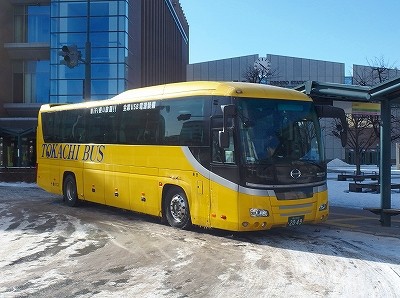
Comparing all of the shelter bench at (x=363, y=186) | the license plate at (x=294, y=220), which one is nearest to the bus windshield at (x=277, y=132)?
the license plate at (x=294, y=220)

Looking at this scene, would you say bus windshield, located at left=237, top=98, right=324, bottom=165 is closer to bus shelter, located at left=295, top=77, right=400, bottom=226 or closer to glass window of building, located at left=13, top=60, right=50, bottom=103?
bus shelter, located at left=295, top=77, right=400, bottom=226

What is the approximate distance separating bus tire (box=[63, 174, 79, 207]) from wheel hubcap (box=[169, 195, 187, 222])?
5.34 m

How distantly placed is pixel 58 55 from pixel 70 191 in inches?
945

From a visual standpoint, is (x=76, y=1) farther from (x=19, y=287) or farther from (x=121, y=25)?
(x=19, y=287)

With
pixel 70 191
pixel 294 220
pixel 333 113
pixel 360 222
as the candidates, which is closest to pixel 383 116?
pixel 333 113

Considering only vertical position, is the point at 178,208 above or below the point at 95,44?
below

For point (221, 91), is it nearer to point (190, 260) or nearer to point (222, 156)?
point (222, 156)

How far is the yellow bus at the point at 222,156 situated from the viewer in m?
9.07

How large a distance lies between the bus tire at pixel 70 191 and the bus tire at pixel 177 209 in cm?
512

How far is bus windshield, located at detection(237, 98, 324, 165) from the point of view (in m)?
9.13

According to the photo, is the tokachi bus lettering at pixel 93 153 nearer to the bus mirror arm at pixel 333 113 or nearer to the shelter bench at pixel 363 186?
the bus mirror arm at pixel 333 113

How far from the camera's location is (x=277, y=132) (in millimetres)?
9383

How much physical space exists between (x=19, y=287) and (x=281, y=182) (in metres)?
5.02

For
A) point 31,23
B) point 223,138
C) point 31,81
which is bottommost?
point 223,138
